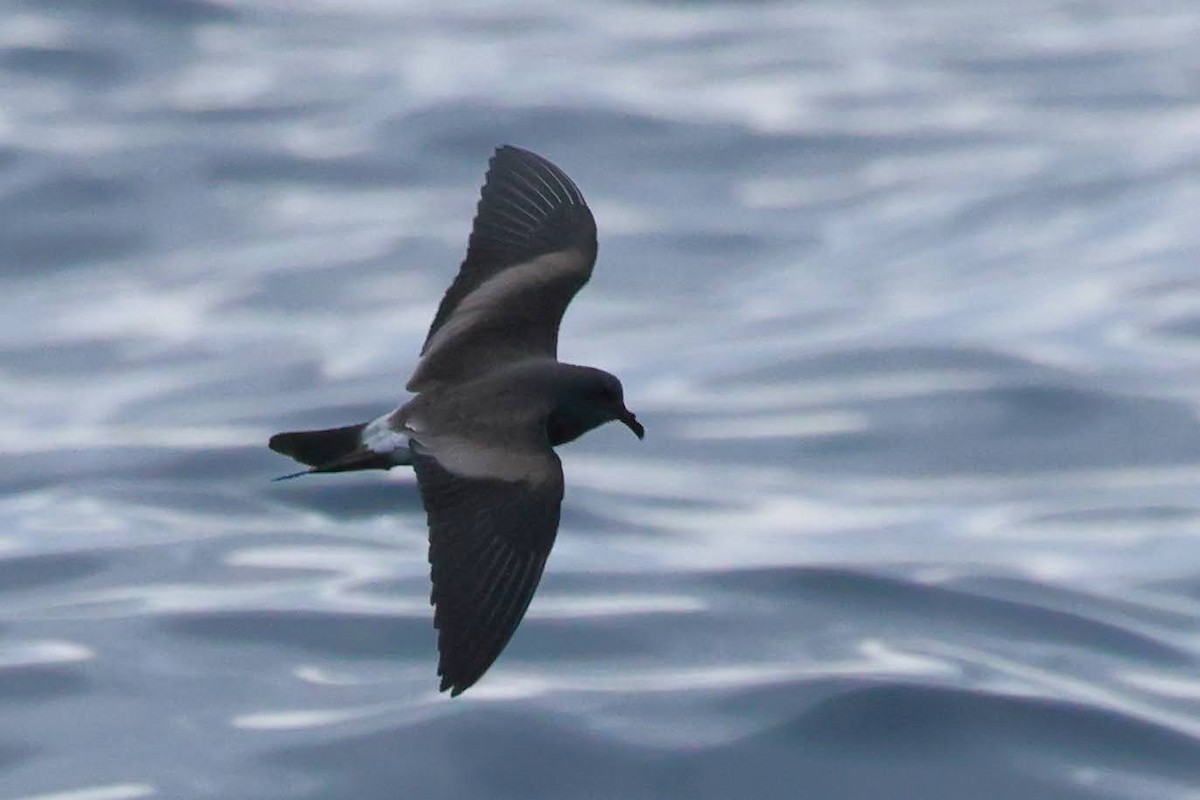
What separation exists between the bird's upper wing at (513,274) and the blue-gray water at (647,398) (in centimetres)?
172

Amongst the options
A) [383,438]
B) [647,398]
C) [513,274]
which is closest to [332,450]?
[383,438]

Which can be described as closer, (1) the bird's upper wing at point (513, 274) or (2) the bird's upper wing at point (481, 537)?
(2) the bird's upper wing at point (481, 537)

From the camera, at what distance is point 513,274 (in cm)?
771

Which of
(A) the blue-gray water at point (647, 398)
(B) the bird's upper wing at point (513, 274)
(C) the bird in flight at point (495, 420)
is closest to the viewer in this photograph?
(C) the bird in flight at point (495, 420)

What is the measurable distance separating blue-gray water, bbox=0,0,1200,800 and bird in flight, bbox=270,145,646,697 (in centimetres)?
174

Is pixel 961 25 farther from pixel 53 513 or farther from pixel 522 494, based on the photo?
pixel 522 494

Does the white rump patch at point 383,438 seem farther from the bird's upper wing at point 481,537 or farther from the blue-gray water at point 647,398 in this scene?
the blue-gray water at point 647,398

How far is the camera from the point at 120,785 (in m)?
8.52

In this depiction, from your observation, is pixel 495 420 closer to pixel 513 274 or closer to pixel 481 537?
pixel 481 537

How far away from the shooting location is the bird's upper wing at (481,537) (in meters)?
5.86

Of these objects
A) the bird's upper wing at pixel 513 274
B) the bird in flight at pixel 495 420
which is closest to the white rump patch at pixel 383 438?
the bird in flight at pixel 495 420

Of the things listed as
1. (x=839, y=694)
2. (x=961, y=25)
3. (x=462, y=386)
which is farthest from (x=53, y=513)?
(x=961, y=25)

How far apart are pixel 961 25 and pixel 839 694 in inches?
486

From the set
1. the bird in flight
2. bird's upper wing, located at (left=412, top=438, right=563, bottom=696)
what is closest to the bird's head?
the bird in flight
